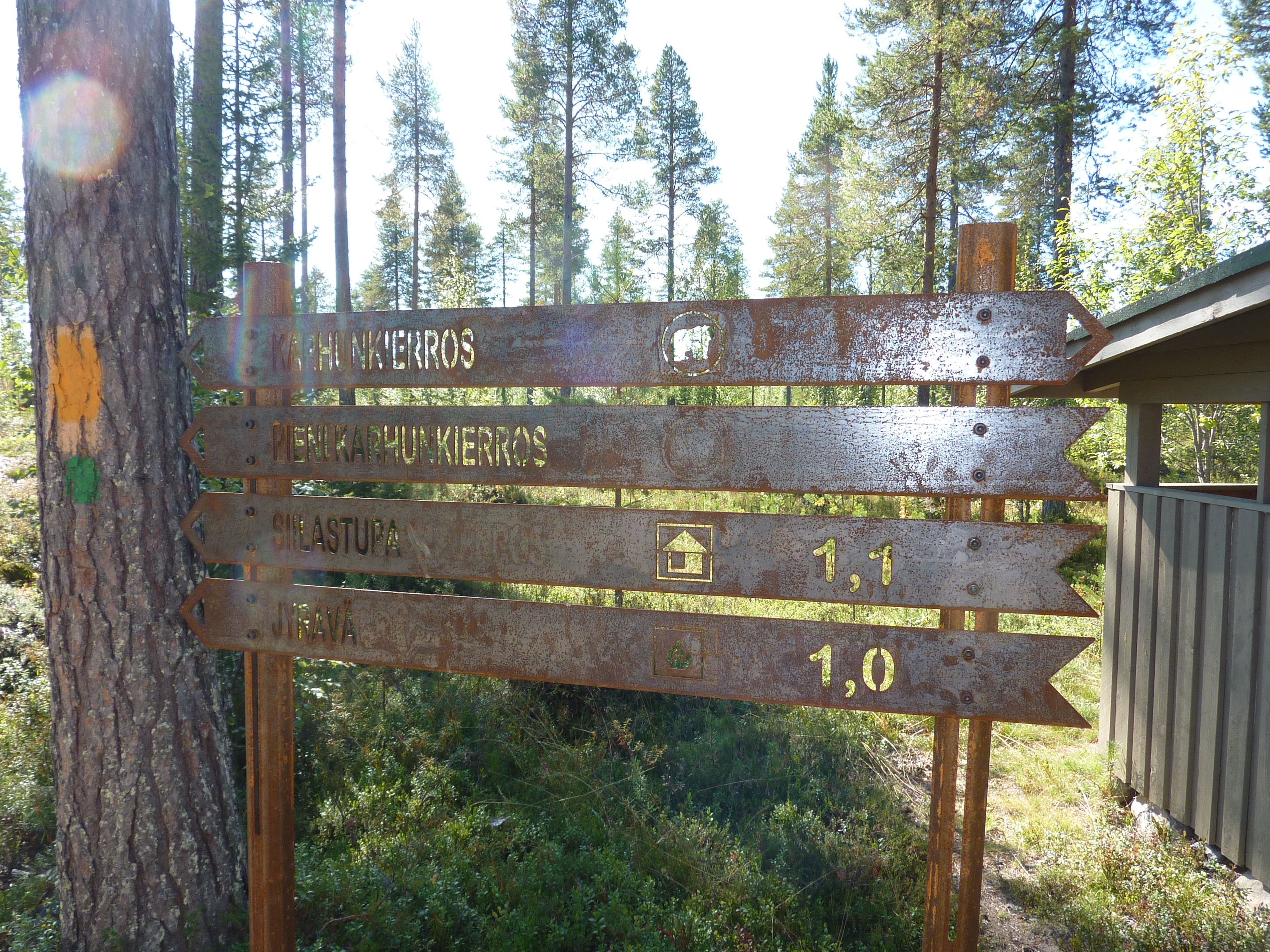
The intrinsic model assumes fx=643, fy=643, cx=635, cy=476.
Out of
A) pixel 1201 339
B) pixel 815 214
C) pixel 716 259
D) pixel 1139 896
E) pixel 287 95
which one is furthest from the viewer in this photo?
pixel 815 214

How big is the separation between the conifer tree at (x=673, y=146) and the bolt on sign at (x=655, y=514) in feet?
71.0

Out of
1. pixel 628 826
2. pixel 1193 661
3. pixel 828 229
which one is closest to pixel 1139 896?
pixel 1193 661

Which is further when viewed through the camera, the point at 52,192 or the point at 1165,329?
the point at 1165,329

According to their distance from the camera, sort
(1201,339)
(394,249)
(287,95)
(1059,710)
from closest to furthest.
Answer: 1. (1059,710)
2. (1201,339)
3. (287,95)
4. (394,249)

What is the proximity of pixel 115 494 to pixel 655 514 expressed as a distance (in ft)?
7.28

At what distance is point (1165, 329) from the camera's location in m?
3.85

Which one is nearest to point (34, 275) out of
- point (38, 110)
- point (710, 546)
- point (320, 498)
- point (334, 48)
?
point (38, 110)

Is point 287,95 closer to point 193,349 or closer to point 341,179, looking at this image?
point 341,179

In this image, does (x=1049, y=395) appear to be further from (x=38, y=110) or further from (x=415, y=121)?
(x=415, y=121)

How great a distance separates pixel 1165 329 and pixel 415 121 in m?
29.1

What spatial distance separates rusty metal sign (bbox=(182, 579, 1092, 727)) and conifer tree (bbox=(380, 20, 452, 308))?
2435cm

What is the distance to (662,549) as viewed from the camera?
187 cm

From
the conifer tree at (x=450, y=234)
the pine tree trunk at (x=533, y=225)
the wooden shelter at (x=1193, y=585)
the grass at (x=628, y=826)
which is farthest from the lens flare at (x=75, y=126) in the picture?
the conifer tree at (x=450, y=234)

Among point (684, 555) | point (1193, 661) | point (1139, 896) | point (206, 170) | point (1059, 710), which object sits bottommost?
point (1139, 896)
